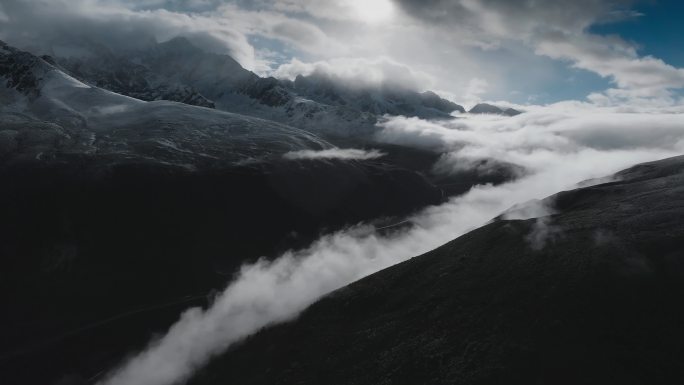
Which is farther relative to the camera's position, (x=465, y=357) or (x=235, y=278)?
(x=235, y=278)

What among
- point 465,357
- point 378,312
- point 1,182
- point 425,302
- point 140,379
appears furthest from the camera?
point 1,182

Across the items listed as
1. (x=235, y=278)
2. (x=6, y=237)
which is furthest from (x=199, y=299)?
(x=6, y=237)

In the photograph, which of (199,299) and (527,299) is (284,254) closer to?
(199,299)

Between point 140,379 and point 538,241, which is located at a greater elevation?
point 538,241

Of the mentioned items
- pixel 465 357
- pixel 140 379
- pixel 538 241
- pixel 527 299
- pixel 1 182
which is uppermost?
pixel 1 182

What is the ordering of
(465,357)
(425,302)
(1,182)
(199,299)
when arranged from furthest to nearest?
(1,182), (199,299), (425,302), (465,357)

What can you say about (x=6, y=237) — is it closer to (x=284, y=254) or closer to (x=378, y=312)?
(x=284, y=254)
